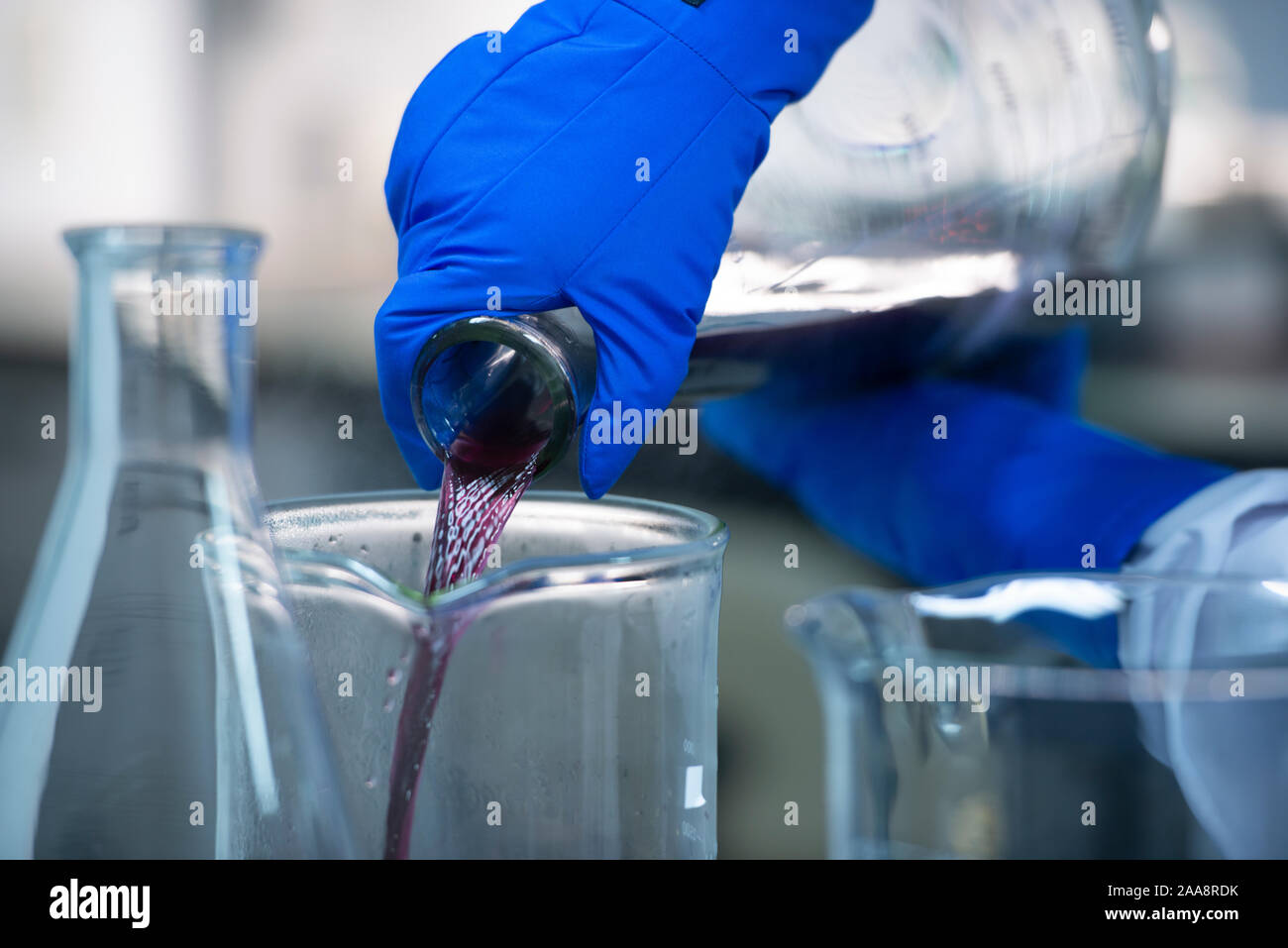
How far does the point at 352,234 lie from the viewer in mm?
1310

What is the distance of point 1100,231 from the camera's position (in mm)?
869

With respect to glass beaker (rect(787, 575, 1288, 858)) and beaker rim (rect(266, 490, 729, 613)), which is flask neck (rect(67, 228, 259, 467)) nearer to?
beaker rim (rect(266, 490, 729, 613))

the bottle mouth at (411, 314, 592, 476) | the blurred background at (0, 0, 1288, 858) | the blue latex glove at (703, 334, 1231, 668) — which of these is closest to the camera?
the bottle mouth at (411, 314, 592, 476)

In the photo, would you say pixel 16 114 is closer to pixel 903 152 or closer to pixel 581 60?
pixel 581 60

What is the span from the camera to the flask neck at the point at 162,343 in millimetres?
330

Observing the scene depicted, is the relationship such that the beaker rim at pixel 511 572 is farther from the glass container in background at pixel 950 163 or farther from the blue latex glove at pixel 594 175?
the glass container in background at pixel 950 163

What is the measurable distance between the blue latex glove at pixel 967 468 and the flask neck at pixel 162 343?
1.61ft

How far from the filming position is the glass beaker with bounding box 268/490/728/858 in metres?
0.36

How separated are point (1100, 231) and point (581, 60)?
459mm

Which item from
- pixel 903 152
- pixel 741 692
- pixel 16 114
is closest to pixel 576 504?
pixel 903 152

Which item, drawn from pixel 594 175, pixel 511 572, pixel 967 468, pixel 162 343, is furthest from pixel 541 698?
pixel 967 468

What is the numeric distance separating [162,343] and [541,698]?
17cm

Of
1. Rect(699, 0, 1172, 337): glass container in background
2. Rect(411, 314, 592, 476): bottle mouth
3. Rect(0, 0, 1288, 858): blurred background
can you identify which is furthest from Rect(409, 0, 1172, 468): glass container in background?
Rect(0, 0, 1288, 858): blurred background

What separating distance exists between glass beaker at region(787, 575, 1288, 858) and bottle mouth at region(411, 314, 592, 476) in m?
0.22
